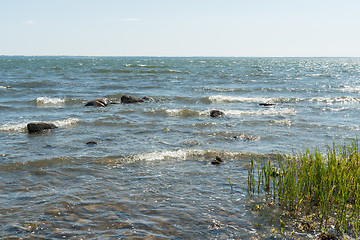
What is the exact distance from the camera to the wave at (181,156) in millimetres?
10055

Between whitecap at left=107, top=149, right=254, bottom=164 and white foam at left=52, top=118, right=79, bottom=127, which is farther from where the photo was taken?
white foam at left=52, top=118, right=79, bottom=127

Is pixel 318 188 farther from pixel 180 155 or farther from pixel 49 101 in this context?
pixel 49 101

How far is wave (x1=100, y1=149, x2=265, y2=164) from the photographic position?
396 inches

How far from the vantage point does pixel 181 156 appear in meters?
10.5

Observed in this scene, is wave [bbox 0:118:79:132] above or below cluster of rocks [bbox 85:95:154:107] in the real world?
below

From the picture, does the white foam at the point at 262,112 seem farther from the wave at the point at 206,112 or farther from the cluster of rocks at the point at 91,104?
the cluster of rocks at the point at 91,104

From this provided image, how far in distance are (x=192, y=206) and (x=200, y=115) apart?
39.8 ft

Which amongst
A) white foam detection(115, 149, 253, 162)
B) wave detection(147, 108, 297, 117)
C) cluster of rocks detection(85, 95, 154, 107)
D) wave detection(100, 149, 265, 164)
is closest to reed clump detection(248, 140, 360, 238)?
wave detection(100, 149, 265, 164)

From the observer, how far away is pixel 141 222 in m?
6.00

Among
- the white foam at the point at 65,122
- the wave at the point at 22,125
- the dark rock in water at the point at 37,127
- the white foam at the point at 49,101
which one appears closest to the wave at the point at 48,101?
the white foam at the point at 49,101

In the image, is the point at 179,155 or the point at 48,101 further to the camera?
the point at 48,101

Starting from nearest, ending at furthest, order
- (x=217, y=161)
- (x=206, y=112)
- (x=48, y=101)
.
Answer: (x=217, y=161)
(x=206, y=112)
(x=48, y=101)

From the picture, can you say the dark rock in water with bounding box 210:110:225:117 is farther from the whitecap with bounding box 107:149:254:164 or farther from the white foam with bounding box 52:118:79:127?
the whitecap with bounding box 107:149:254:164

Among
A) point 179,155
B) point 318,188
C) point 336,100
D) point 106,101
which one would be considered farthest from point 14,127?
point 336,100
